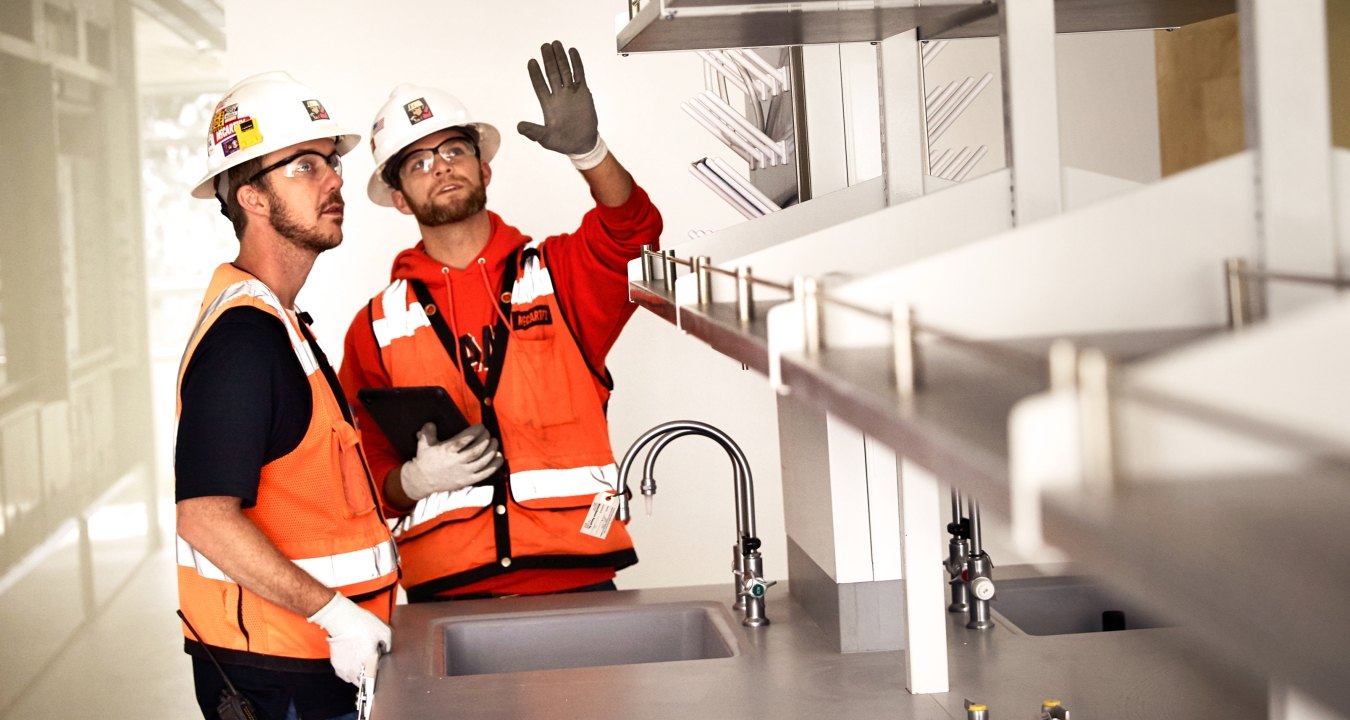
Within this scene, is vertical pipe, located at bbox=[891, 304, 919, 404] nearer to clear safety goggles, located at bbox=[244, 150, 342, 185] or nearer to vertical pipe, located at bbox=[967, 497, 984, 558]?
vertical pipe, located at bbox=[967, 497, 984, 558]

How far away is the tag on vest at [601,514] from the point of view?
8.28 ft

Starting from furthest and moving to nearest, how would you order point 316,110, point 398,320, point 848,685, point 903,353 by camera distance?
point 398,320, point 316,110, point 848,685, point 903,353

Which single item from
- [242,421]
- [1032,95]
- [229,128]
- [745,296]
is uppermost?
[229,128]

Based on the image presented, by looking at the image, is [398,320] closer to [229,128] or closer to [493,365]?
[493,365]

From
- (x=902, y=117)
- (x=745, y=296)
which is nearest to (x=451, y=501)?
(x=902, y=117)

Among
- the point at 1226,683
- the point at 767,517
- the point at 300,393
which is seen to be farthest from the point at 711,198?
the point at 1226,683

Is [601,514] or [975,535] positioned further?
[601,514]

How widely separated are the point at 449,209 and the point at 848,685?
1.44 m

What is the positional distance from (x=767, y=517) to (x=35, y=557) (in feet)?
7.39

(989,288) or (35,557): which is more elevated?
(989,288)

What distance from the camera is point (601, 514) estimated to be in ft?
8.29

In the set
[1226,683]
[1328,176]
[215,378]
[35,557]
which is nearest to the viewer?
[1328,176]

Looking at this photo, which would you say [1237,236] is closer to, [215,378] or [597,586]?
[215,378]

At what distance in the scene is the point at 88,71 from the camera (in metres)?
3.82
